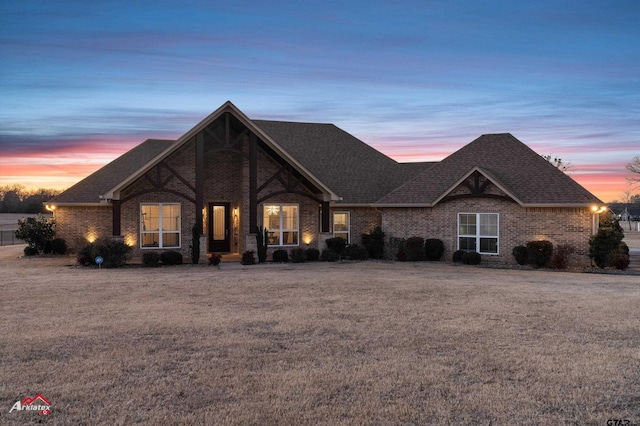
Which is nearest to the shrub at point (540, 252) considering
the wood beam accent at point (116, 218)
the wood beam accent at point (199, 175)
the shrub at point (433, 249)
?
the shrub at point (433, 249)

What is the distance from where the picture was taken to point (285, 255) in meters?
26.0

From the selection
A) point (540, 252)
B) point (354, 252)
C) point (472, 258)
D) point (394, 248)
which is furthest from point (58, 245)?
point (540, 252)

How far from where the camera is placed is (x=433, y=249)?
26672 millimetres

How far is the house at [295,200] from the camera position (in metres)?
25.0

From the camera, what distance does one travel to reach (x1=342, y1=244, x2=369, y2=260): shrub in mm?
27359

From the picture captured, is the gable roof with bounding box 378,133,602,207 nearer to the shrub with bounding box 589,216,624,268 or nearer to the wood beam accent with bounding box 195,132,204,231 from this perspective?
the shrub with bounding box 589,216,624,268

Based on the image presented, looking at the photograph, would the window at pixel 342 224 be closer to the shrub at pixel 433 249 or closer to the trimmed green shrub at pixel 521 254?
the shrub at pixel 433 249

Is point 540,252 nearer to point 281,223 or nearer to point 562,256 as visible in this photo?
point 562,256

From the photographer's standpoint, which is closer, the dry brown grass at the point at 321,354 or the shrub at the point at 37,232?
the dry brown grass at the point at 321,354

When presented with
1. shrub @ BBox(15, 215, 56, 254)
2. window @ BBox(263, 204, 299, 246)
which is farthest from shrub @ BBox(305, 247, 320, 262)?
shrub @ BBox(15, 215, 56, 254)

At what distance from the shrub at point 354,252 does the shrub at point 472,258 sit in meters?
4.74

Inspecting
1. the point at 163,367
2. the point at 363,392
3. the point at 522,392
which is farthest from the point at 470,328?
the point at 163,367

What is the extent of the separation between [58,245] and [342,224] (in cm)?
1449

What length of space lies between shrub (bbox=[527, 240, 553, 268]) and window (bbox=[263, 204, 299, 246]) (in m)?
11.0
